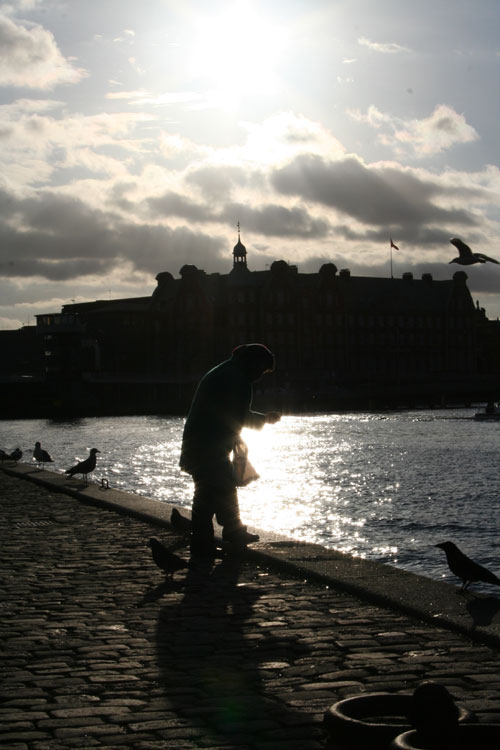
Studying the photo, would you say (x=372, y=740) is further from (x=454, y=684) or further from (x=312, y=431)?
(x=312, y=431)

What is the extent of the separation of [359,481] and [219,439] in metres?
29.2

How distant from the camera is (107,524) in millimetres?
12992

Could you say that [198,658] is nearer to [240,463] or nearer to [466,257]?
[240,463]

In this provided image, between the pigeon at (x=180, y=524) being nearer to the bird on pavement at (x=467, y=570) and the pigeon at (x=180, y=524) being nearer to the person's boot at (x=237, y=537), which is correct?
the person's boot at (x=237, y=537)

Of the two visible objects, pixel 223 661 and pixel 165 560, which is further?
pixel 165 560

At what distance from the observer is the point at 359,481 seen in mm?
38812

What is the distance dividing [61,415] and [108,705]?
117516 millimetres

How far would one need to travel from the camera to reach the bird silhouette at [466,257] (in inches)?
549

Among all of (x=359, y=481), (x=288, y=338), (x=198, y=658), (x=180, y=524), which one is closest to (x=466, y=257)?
→ (x=180, y=524)

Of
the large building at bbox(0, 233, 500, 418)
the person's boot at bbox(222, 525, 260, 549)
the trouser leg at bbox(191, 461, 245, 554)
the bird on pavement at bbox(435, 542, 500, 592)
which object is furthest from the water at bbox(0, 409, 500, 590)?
the large building at bbox(0, 233, 500, 418)

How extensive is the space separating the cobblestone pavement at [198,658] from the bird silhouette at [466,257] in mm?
6117

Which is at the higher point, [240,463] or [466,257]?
[466,257]

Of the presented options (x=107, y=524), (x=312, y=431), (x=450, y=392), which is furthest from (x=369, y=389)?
(x=107, y=524)

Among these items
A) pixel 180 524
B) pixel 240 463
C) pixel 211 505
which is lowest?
pixel 180 524
